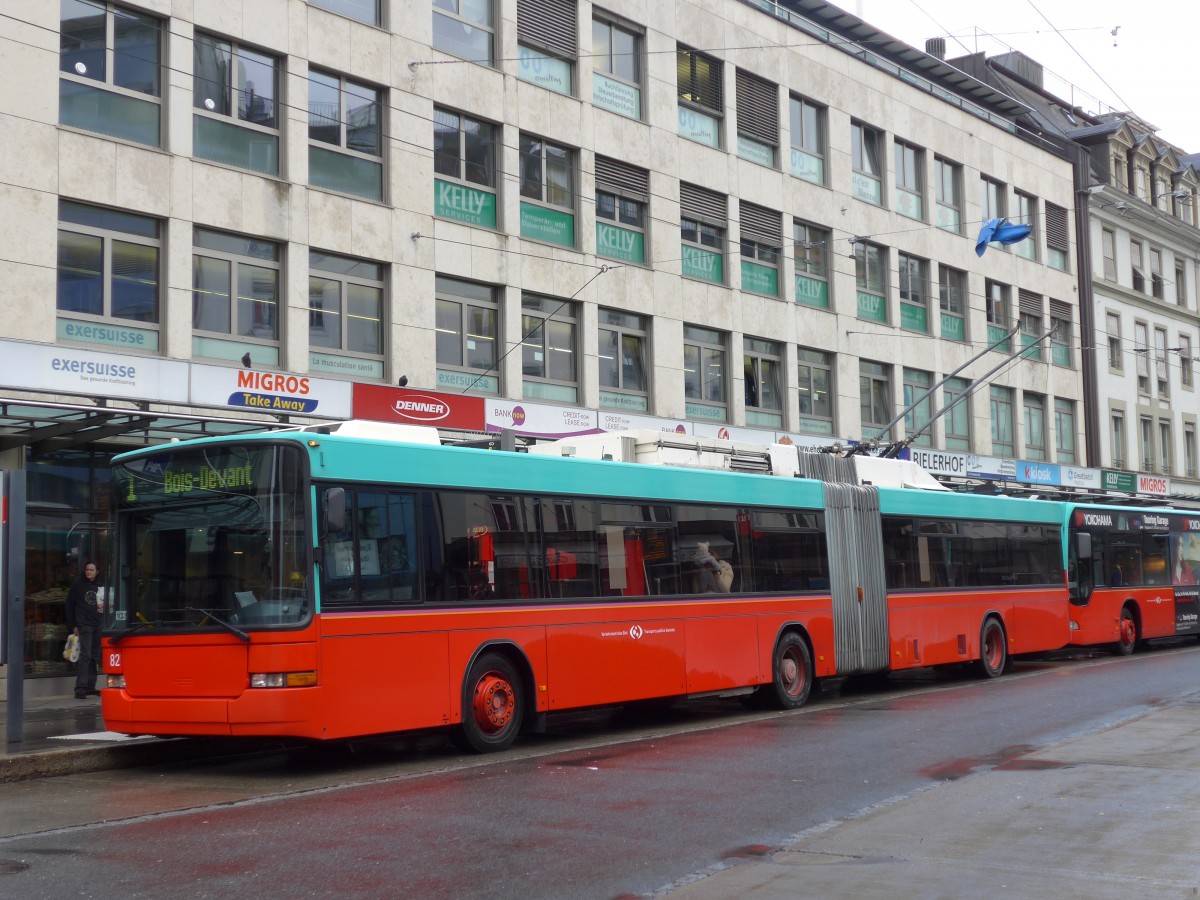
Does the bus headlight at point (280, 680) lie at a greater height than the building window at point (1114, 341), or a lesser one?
lesser

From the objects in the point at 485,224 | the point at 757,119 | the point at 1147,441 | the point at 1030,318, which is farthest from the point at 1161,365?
the point at 485,224

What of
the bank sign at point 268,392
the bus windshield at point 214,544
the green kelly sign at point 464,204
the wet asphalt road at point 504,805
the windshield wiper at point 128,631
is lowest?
the wet asphalt road at point 504,805

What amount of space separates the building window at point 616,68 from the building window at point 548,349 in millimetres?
4226

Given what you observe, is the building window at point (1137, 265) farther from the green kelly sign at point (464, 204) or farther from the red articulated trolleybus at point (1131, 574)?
the green kelly sign at point (464, 204)

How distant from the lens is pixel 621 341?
92.7 ft

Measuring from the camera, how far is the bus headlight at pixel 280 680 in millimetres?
11289

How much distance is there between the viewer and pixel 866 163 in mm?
36031

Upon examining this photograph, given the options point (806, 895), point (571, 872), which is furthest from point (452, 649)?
point (806, 895)

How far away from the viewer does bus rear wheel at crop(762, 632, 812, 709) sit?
1745 cm

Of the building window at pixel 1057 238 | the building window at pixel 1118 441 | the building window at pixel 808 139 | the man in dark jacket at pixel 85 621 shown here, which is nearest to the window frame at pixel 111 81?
the man in dark jacket at pixel 85 621

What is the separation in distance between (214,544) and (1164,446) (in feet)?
149

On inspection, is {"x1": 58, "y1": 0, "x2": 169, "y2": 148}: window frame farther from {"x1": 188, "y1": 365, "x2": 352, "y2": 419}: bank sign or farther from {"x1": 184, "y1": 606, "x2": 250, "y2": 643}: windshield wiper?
{"x1": 184, "y1": 606, "x2": 250, "y2": 643}: windshield wiper

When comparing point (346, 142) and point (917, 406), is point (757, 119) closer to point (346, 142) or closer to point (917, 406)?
point (917, 406)

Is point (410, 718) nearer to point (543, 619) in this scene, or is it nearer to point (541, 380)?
point (543, 619)
